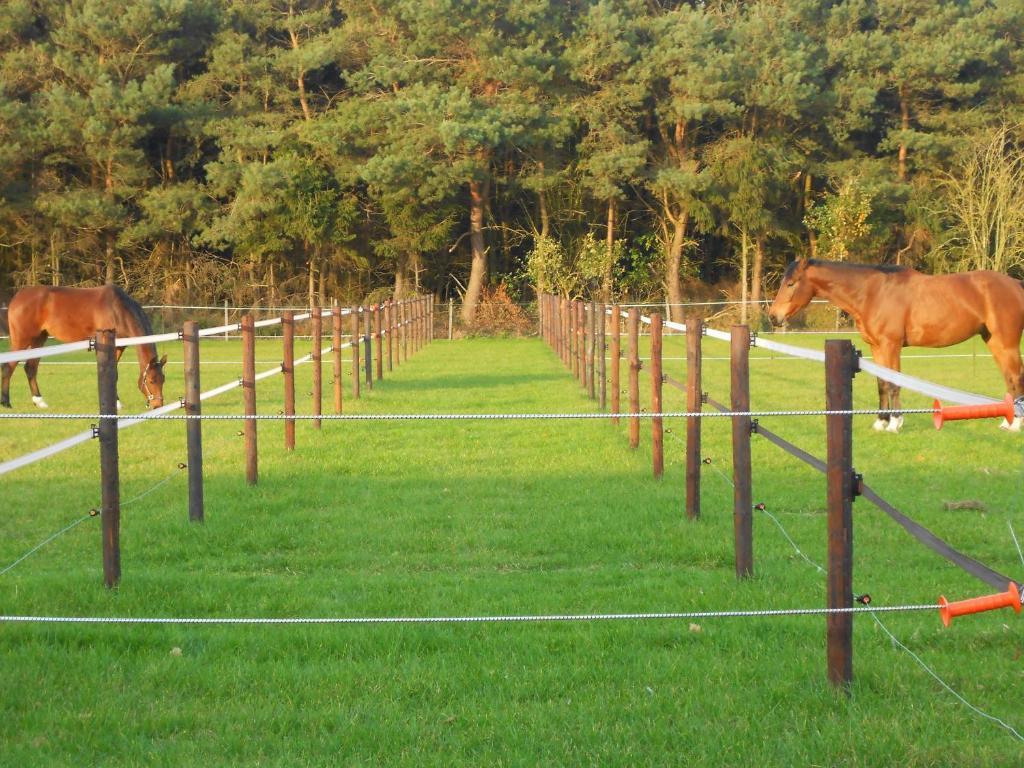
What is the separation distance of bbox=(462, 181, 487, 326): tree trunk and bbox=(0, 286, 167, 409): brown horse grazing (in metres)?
24.8

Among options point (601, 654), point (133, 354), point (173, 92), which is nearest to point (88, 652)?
point (601, 654)

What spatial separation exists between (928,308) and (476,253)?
98.0 feet

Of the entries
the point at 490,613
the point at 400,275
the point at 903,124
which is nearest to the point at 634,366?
the point at 490,613

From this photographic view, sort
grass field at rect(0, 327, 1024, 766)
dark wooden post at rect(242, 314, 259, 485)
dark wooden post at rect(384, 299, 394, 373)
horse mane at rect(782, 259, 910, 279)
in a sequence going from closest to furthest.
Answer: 1. grass field at rect(0, 327, 1024, 766)
2. dark wooden post at rect(242, 314, 259, 485)
3. horse mane at rect(782, 259, 910, 279)
4. dark wooden post at rect(384, 299, 394, 373)

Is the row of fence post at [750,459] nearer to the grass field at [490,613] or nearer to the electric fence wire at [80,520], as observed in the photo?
the grass field at [490,613]

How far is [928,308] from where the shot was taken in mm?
13602

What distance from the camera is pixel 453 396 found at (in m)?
17.2

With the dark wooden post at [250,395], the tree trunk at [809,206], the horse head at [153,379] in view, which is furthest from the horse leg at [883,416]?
the tree trunk at [809,206]

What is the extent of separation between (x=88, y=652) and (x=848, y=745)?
301 centimetres

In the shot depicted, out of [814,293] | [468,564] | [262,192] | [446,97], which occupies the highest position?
[446,97]

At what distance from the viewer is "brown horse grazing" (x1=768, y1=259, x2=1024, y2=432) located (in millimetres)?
13508

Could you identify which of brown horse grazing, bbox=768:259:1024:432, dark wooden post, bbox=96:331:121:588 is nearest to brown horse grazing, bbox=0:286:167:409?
brown horse grazing, bbox=768:259:1024:432

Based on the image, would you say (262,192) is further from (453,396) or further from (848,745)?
(848,745)

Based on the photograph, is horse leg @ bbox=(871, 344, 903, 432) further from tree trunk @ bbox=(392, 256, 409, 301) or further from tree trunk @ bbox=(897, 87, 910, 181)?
tree trunk @ bbox=(897, 87, 910, 181)
